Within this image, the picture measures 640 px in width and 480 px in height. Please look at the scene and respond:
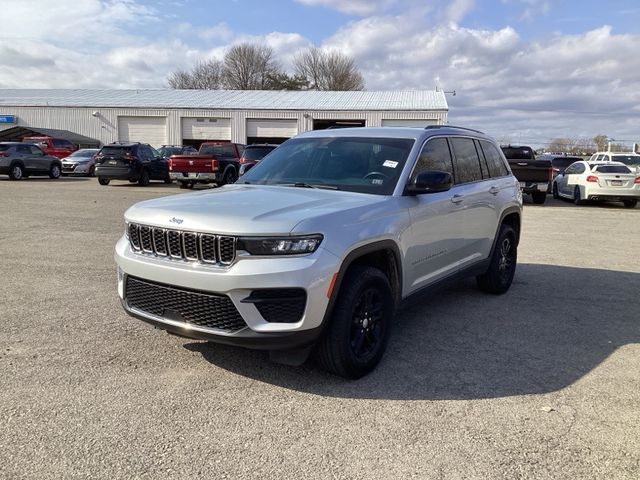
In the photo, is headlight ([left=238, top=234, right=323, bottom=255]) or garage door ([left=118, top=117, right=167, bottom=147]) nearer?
headlight ([left=238, top=234, right=323, bottom=255])

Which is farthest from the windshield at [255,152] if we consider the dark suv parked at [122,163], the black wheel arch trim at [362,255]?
the black wheel arch trim at [362,255]

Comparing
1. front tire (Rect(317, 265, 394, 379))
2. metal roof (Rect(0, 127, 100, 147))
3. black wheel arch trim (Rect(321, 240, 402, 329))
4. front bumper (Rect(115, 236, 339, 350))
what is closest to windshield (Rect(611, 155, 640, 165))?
black wheel arch trim (Rect(321, 240, 402, 329))

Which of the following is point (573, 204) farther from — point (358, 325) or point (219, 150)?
point (358, 325)

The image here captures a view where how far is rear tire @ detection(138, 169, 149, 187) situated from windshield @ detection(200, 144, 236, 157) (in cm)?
257

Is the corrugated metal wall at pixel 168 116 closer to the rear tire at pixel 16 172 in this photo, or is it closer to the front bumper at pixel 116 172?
the rear tire at pixel 16 172

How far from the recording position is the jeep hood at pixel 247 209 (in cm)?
344

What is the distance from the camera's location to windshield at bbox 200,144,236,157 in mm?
22722

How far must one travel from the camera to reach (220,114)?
42.6 m

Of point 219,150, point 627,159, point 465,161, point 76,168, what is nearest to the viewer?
point 465,161

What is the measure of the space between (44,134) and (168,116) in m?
9.19

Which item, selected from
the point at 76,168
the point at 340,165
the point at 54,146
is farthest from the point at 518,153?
the point at 54,146

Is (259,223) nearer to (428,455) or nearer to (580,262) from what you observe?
(428,455)

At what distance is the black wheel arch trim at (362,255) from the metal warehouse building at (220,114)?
118ft

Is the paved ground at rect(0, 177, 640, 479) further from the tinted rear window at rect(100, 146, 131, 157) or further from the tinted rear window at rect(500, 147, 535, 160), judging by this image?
the tinted rear window at rect(100, 146, 131, 157)
